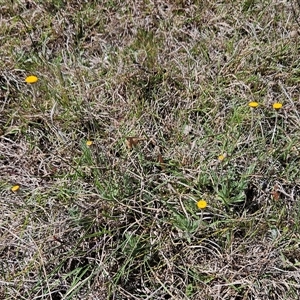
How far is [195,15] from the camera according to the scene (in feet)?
9.03

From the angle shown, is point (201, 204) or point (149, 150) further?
point (149, 150)

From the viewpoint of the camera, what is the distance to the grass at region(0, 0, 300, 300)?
1.90 metres

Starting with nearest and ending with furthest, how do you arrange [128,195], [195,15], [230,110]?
[128,195] → [230,110] → [195,15]

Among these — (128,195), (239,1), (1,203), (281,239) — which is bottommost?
(1,203)

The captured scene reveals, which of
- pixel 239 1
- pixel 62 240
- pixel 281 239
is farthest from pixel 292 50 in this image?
pixel 62 240

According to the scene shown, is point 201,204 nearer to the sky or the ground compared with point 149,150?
nearer to the sky

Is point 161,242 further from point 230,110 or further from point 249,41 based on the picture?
point 249,41

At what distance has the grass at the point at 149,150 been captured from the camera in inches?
74.9

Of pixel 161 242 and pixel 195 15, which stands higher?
pixel 195 15

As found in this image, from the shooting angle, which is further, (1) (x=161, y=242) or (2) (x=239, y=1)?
(2) (x=239, y=1)

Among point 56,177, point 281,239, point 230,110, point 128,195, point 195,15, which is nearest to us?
point 281,239

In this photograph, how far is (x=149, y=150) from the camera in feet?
7.30

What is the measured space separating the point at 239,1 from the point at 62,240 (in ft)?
5.16

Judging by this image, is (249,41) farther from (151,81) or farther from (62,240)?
(62,240)
